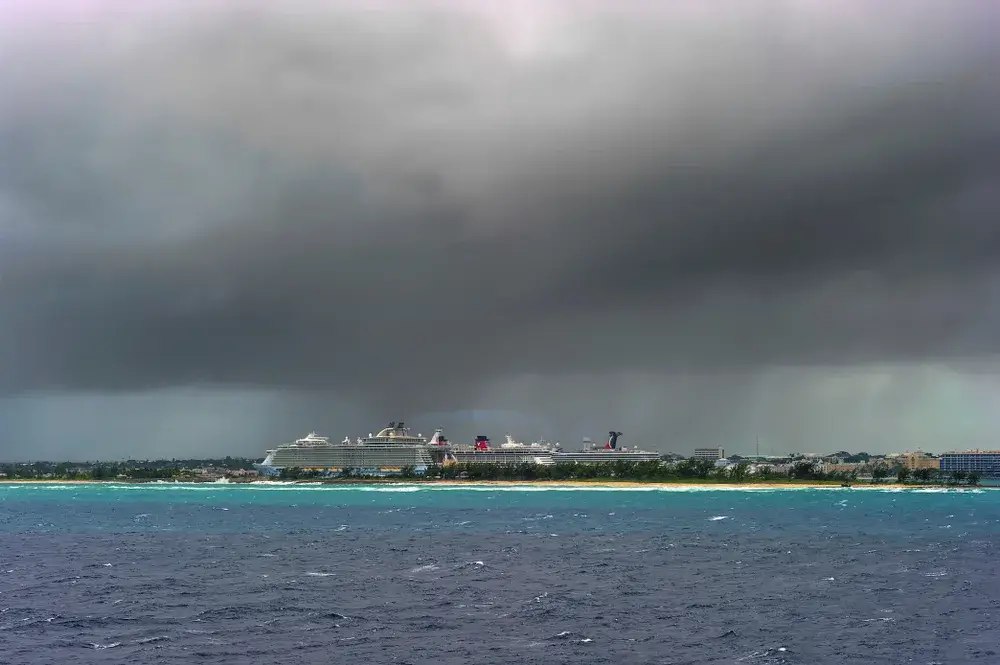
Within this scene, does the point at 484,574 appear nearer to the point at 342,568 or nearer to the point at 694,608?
the point at 342,568

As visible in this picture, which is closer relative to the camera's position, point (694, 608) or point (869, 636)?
point (869, 636)

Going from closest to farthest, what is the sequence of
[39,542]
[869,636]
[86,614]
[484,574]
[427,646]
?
[427,646] < [869,636] < [86,614] < [484,574] < [39,542]

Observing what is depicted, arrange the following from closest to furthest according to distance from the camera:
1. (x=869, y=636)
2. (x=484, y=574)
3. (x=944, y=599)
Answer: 1. (x=869, y=636)
2. (x=944, y=599)
3. (x=484, y=574)

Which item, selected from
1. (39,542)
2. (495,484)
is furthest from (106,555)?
(495,484)

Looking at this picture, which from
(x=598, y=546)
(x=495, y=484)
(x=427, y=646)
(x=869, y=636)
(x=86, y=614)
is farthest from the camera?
(x=495, y=484)

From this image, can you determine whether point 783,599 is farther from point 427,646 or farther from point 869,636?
point 427,646

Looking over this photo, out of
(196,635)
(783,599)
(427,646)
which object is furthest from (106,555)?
(783,599)

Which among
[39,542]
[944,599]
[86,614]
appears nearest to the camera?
[86,614]
